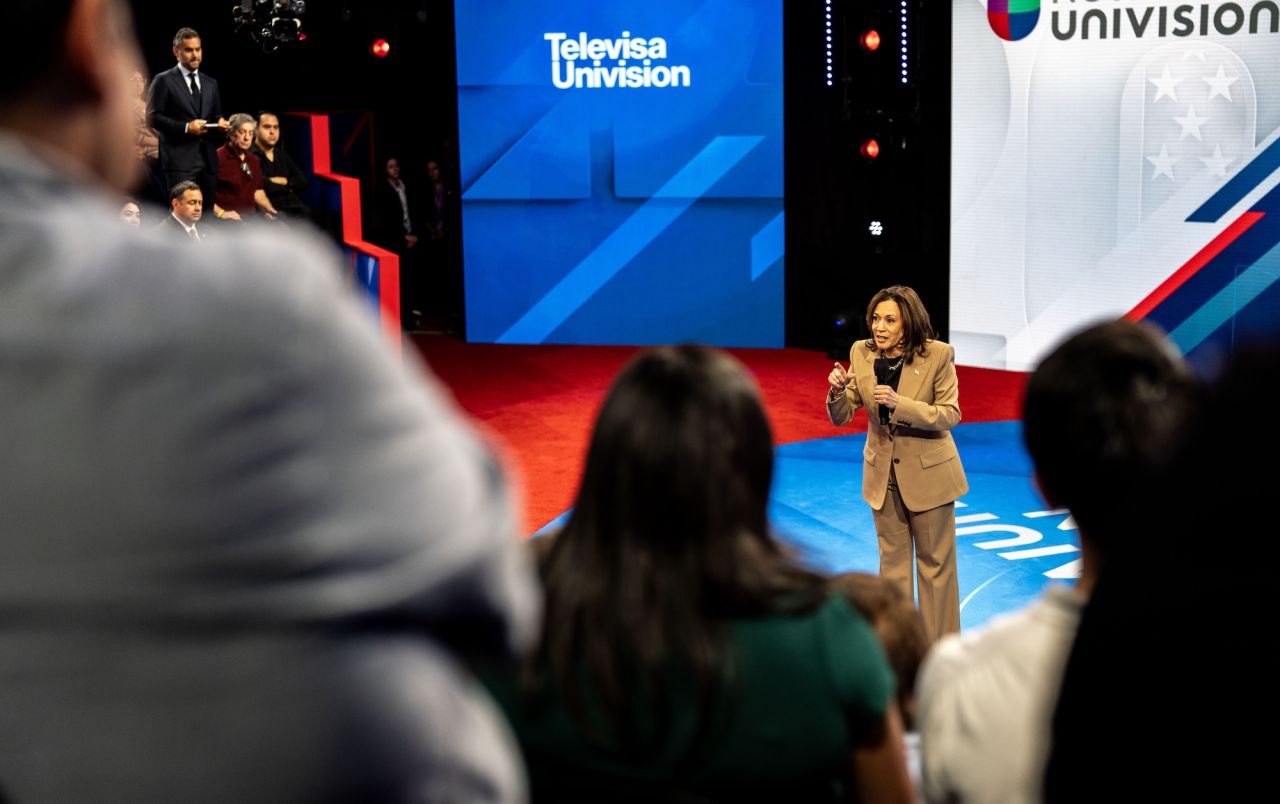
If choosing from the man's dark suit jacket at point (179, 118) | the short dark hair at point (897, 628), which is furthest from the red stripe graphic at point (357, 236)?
the short dark hair at point (897, 628)

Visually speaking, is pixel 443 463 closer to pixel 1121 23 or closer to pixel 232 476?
pixel 232 476

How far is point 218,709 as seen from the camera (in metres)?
0.67

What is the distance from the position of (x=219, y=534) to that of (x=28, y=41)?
321mm

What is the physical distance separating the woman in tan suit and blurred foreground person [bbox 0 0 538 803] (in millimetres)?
4469

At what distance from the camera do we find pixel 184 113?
9.51 metres

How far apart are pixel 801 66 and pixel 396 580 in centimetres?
1059

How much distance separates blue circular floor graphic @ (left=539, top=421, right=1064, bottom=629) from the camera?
577 cm

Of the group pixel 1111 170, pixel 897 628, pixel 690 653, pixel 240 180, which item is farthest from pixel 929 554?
pixel 240 180

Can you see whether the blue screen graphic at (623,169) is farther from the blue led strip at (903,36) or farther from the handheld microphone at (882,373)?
the handheld microphone at (882,373)

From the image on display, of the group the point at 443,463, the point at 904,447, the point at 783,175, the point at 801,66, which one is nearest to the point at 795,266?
the point at 783,175

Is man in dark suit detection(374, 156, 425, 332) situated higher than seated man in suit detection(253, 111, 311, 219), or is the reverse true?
seated man in suit detection(253, 111, 311, 219)

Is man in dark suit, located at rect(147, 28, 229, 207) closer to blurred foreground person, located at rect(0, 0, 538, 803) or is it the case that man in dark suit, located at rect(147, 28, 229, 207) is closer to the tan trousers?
the tan trousers

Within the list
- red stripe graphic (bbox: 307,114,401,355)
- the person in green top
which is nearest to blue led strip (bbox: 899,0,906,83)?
red stripe graphic (bbox: 307,114,401,355)

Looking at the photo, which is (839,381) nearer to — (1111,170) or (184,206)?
(1111,170)
